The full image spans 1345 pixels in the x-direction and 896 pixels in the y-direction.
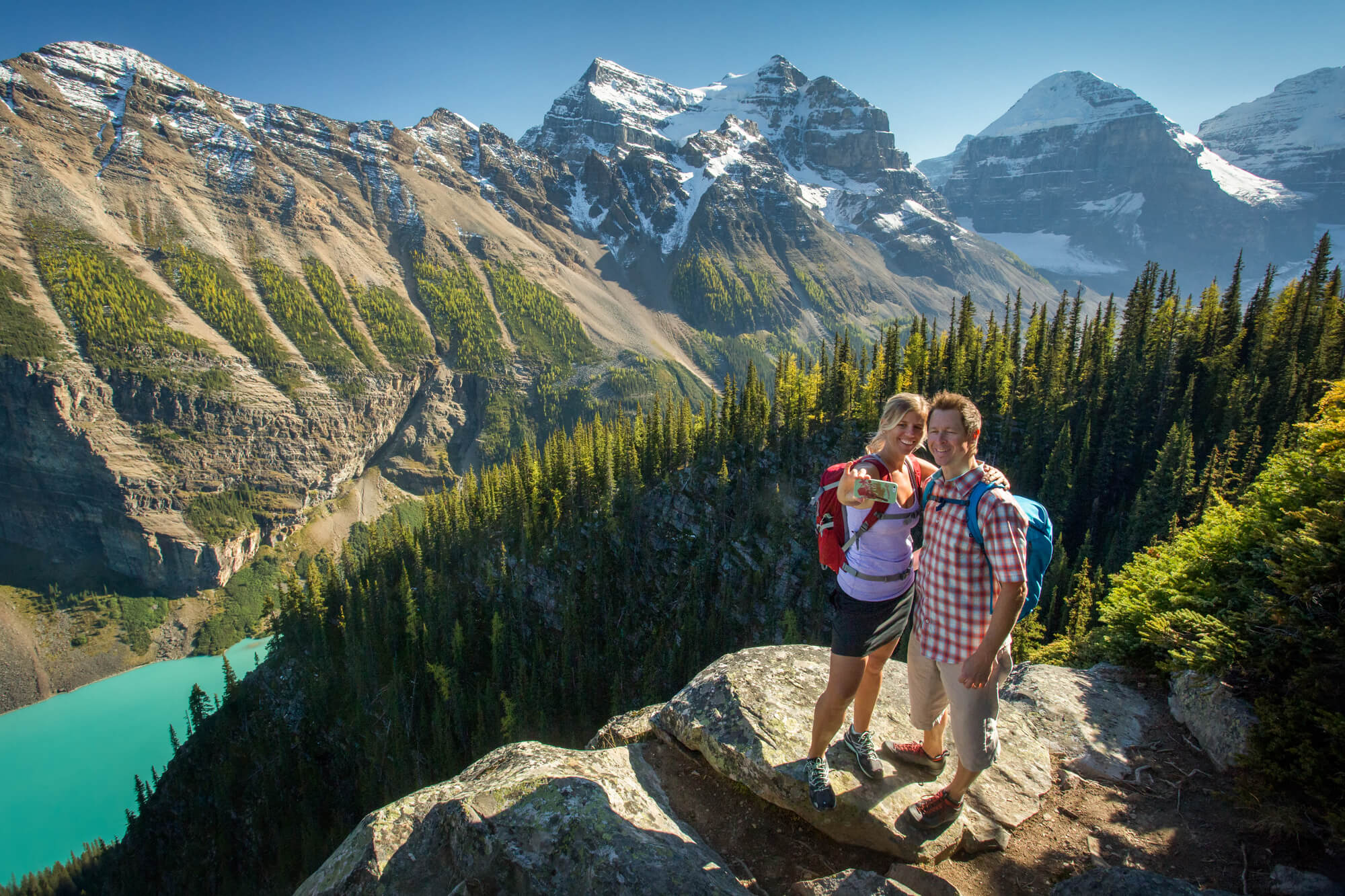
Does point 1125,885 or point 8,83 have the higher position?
point 8,83

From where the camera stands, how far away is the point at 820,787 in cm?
640

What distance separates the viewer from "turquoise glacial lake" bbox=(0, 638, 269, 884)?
80812 mm

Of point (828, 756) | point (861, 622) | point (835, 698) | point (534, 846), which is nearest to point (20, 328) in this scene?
point (534, 846)

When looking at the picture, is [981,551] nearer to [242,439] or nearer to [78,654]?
[78,654]

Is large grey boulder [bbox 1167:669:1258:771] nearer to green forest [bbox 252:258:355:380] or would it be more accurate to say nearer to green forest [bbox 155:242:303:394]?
green forest [bbox 155:242:303:394]

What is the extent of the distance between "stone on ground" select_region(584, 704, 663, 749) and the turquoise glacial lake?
377 ft

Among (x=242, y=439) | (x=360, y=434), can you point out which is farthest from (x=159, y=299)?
(x=360, y=434)

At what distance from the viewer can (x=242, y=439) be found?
15962cm

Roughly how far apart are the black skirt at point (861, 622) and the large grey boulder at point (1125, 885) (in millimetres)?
2735

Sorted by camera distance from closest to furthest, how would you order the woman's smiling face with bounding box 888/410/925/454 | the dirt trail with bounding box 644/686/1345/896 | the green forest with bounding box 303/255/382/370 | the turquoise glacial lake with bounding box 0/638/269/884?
the dirt trail with bounding box 644/686/1345/896, the woman's smiling face with bounding box 888/410/925/454, the turquoise glacial lake with bounding box 0/638/269/884, the green forest with bounding box 303/255/382/370

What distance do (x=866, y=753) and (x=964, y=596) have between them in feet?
8.46

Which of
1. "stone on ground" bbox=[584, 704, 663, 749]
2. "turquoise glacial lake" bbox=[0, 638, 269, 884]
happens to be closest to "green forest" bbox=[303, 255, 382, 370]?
"turquoise glacial lake" bbox=[0, 638, 269, 884]

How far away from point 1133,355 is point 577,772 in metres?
83.6

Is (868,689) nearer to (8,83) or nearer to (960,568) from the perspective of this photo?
(960,568)
